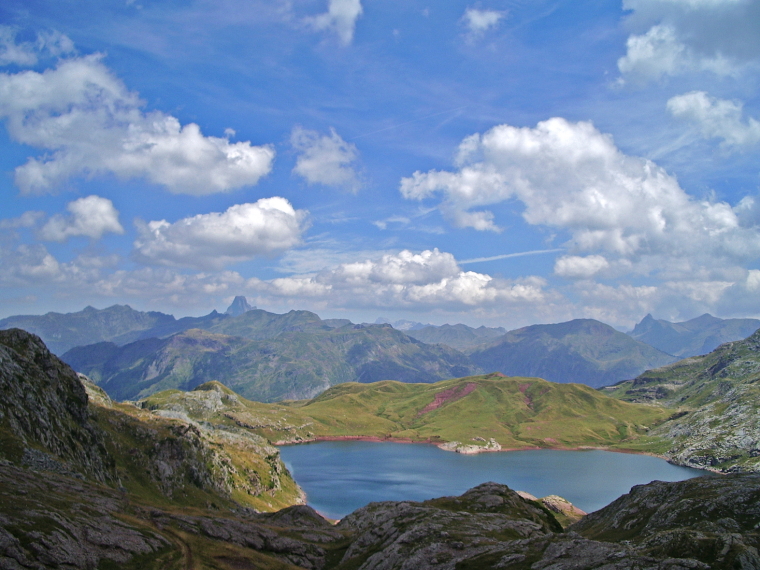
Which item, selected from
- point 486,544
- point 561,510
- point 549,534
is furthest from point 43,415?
point 561,510

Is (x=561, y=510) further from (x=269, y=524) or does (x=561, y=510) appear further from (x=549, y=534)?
(x=549, y=534)

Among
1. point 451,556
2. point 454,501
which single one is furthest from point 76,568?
point 454,501

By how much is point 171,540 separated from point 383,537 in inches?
1022

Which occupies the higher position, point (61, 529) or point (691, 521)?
point (61, 529)

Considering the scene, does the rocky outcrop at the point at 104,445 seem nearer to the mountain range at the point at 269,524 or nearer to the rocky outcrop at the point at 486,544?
the mountain range at the point at 269,524

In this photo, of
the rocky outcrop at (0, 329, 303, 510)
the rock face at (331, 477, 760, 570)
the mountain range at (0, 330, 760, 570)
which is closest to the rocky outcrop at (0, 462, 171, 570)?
the mountain range at (0, 330, 760, 570)

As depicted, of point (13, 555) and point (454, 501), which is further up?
point (13, 555)

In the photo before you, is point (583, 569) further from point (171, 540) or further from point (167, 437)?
point (167, 437)

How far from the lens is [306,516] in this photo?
3273 inches

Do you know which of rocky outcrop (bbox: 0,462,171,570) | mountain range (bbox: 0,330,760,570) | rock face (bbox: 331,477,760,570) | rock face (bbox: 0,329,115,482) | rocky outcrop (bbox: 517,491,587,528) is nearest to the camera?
rock face (bbox: 331,477,760,570)

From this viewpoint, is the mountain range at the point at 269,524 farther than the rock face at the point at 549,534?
Yes

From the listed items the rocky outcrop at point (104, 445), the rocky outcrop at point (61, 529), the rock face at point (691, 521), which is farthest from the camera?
the rocky outcrop at point (104, 445)

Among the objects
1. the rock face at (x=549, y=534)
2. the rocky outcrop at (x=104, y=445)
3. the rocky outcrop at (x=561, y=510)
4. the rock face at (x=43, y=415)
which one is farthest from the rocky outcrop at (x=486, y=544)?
the rocky outcrop at (x=561, y=510)

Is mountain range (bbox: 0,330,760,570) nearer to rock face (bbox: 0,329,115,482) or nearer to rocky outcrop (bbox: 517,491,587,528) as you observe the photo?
rock face (bbox: 0,329,115,482)
